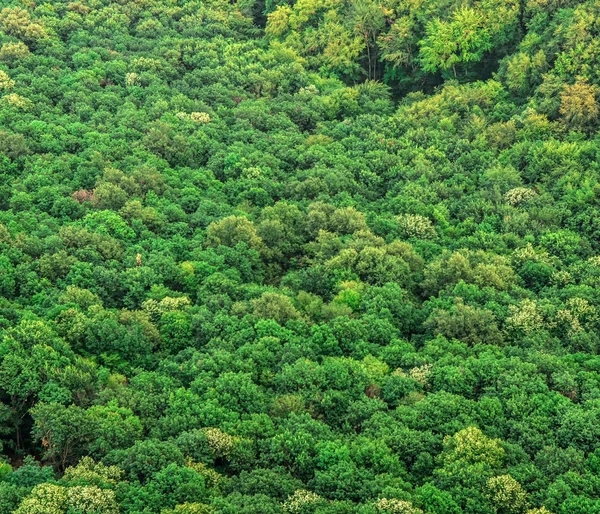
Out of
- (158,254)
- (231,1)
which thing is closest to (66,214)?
(158,254)

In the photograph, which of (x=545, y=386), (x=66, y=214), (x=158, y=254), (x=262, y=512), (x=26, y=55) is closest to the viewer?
(x=262, y=512)

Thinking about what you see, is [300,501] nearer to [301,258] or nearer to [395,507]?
[395,507]

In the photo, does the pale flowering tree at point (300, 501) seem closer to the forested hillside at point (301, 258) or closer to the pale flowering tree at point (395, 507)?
the forested hillside at point (301, 258)

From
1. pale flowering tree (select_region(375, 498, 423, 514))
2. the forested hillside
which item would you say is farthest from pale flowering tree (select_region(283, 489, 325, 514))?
pale flowering tree (select_region(375, 498, 423, 514))

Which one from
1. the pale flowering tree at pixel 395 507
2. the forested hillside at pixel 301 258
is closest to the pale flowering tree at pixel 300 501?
the forested hillside at pixel 301 258

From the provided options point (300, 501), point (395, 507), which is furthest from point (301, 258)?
point (395, 507)

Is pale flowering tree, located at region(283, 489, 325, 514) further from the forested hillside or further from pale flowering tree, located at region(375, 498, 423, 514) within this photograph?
pale flowering tree, located at region(375, 498, 423, 514)

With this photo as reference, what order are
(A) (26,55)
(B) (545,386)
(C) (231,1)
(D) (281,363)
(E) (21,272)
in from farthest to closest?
(C) (231,1), (A) (26,55), (E) (21,272), (D) (281,363), (B) (545,386)

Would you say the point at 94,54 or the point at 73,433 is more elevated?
the point at 94,54

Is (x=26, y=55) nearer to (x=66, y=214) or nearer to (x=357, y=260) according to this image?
(x=66, y=214)
